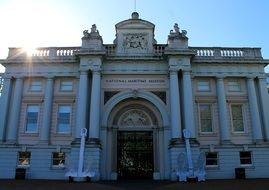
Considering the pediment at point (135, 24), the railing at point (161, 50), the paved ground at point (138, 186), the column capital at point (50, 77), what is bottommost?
the paved ground at point (138, 186)

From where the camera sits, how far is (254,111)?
25734 mm

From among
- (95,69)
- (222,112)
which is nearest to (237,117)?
(222,112)

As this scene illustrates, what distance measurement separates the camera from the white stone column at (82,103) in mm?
24078

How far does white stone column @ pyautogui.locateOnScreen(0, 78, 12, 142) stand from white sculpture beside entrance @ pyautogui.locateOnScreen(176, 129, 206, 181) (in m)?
14.2

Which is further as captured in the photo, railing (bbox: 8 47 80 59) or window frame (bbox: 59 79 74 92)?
railing (bbox: 8 47 80 59)

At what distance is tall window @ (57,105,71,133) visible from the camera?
25645mm

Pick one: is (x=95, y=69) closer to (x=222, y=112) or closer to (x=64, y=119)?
(x=64, y=119)

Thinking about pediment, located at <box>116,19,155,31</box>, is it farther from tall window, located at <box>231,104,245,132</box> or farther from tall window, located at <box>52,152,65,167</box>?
tall window, located at <box>52,152,65,167</box>

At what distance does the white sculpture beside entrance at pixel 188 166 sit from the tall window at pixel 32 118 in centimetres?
1201

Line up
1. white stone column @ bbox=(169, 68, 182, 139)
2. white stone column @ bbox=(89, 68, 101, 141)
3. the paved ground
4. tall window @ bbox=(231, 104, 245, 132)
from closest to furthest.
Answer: the paved ground < white stone column @ bbox=(89, 68, 101, 141) < white stone column @ bbox=(169, 68, 182, 139) < tall window @ bbox=(231, 104, 245, 132)

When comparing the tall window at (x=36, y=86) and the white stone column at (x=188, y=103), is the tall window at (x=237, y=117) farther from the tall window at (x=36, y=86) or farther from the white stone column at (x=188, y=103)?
the tall window at (x=36, y=86)

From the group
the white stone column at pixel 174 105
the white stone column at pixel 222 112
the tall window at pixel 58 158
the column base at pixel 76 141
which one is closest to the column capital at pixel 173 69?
the white stone column at pixel 174 105

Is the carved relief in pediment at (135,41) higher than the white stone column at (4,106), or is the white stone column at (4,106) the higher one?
the carved relief in pediment at (135,41)

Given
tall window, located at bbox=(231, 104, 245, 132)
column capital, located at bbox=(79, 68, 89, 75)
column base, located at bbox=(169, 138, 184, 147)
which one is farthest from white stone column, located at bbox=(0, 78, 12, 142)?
tall window, located at bbox=(231, 104, 245, 132)
